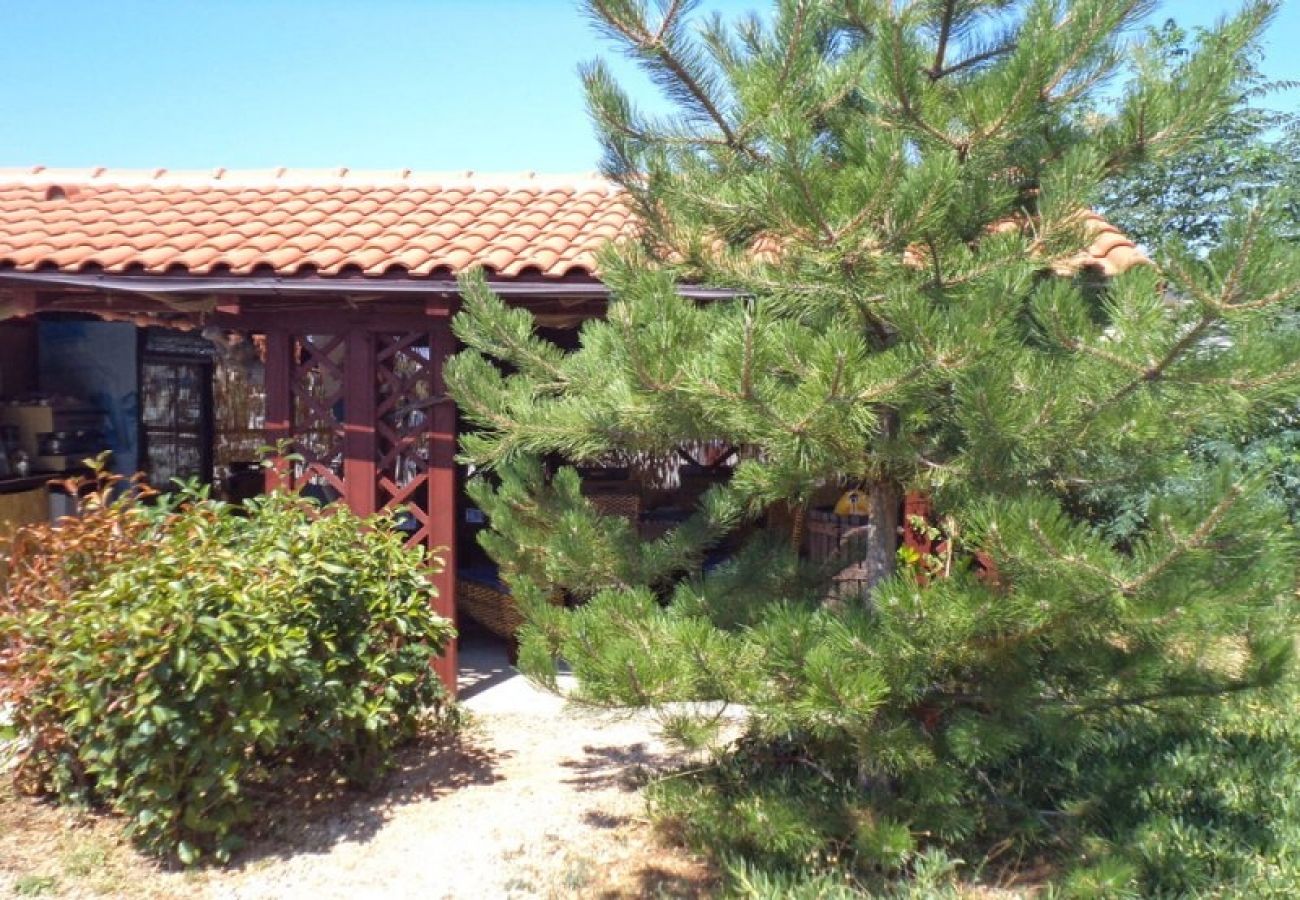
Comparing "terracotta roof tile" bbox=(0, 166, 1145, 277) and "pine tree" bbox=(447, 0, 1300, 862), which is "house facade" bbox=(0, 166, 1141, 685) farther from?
"pine tree" bbox=(447, 0, 1300, 862)

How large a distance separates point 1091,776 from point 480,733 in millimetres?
2955

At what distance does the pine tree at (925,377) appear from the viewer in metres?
2.70

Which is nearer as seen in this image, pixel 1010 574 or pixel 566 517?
pixel 1010 574

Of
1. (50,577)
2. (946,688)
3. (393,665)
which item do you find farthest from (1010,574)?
(50,577)

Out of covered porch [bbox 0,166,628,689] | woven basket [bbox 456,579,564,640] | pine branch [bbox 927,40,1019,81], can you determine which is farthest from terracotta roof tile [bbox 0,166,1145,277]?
woven basket [bbox 456,579,564,640]

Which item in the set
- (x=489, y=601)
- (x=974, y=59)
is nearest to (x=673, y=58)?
(x=974, y=59)

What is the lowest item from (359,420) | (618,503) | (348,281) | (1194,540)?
(618,503)

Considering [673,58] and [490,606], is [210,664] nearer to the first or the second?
[673,58]

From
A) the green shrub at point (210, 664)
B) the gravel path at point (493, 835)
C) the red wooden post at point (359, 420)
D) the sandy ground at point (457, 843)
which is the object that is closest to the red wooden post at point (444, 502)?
the red wooden post at point (359, 420)

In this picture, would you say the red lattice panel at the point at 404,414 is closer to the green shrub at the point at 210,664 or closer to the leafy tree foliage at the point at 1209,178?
the green shrub at the point at 210,664

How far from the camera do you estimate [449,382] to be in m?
3.87

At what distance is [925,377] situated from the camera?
2764 millimetres

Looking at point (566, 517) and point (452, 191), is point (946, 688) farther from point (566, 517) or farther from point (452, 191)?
point (452, 191)

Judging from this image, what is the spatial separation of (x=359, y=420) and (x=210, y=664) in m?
2.23
